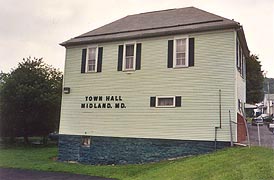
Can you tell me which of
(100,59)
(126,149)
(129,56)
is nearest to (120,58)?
(129,56)

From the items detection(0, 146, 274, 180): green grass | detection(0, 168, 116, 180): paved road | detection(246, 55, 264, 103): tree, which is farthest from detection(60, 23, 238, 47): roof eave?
detection(246, 55, 264, 103): tree

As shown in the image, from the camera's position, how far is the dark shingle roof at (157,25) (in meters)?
14.2

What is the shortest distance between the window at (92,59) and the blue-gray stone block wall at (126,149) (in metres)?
3.71

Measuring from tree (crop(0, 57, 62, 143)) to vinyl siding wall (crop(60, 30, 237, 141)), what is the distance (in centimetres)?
919

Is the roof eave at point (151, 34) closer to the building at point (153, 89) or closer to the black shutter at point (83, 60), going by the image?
the building at point (153, 89)

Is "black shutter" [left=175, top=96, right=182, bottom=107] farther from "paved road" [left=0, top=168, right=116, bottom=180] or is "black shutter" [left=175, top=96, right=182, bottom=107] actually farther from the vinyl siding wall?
"paved road" [left=0, top=168, right=116, bottom=180]

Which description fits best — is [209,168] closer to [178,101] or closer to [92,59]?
[178,101]

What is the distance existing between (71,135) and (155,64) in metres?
6.05

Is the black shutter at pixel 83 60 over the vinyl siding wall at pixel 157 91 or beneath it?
over

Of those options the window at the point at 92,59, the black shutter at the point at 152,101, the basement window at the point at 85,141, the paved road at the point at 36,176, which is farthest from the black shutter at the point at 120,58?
the paved road at the point at 36,176

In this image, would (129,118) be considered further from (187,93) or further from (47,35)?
(47,35)

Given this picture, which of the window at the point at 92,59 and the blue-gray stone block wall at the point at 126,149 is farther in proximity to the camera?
the window at the point at 92,59

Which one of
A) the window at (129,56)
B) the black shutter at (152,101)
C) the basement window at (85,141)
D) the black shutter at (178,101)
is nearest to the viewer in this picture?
the black shutter at (178,101)

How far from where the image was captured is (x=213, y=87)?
44.4ft
